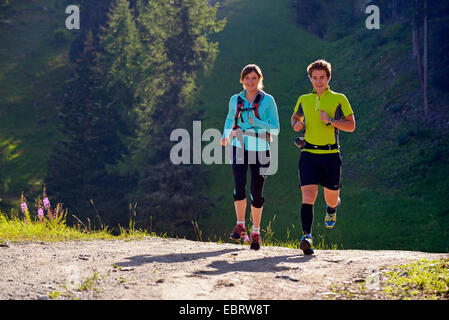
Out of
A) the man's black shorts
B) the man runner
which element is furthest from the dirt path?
the man's black shorts

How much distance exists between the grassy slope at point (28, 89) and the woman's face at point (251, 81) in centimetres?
2896

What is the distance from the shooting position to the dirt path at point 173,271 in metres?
5.20

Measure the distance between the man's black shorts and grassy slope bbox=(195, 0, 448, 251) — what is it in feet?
28.1

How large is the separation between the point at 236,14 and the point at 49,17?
88.4 ft

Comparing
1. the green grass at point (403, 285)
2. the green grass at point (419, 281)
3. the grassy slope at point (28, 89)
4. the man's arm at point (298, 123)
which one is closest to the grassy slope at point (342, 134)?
the man's arm at point (298, 123)

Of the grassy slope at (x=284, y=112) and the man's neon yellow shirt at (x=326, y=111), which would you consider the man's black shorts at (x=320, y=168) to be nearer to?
the man's neon yellow shirt at (x=326, y=111)

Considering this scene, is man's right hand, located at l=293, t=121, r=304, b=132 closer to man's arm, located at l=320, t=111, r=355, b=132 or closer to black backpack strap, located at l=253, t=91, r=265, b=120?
man's arm, located at l=320, t=111, r=355, b=132

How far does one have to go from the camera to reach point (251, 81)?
8086 millimetres

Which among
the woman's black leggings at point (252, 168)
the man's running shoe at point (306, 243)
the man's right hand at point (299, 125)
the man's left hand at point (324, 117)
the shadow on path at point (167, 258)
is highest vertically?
the man's left hand at point (324, 117)

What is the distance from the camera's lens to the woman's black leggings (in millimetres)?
8141

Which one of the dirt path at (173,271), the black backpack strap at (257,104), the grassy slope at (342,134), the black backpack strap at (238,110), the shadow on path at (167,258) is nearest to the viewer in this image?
the dirt path at (173,271)
